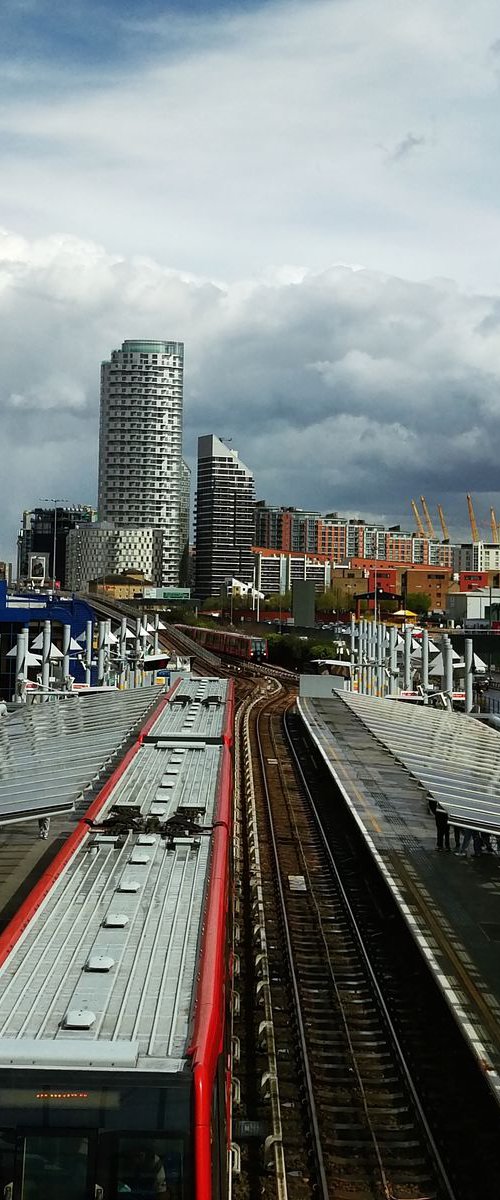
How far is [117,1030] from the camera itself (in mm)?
6059

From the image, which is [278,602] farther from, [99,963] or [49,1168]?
[49,1168]

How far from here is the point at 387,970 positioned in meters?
14.6

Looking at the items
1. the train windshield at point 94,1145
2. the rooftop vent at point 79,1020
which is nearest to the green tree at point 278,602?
the rooftop vent at point 79,1020

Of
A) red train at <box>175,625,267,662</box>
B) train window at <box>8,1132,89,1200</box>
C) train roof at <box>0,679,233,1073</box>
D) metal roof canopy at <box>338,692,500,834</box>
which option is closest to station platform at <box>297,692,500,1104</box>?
metal roof canopy at <box>338,692,500,834</box>

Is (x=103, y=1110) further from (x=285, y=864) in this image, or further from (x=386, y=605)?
(x=386, y=605)

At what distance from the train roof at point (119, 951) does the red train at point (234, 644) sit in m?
66.9

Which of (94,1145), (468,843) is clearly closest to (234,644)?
(468,843)

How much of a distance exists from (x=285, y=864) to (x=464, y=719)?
10.4m

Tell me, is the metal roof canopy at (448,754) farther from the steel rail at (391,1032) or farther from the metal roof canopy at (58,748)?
the metal roof canopy at (58,748)

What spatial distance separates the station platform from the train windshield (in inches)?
181

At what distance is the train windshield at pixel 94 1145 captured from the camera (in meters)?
5.45

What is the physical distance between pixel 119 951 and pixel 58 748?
10.9 meters

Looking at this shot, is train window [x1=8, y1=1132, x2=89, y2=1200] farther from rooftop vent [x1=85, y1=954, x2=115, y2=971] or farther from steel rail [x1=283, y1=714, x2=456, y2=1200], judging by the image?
steel rail [x1=283, y1=714, x2=456, y2=1200]

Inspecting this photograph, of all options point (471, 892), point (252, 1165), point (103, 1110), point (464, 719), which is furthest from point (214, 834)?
point (464, 719)
